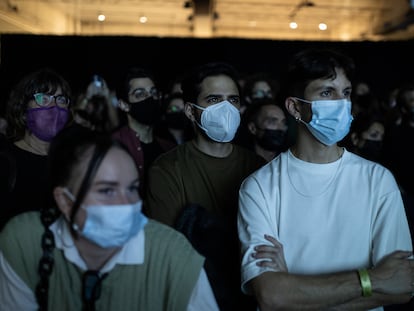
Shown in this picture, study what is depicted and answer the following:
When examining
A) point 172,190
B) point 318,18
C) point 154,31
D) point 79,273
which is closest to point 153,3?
point 154,31

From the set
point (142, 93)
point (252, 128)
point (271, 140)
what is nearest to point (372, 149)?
point (271, 140)

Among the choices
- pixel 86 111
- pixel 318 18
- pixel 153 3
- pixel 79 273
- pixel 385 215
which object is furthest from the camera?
pixel 318 18

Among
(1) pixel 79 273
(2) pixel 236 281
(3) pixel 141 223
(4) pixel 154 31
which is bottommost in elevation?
(2) pixel 236 281

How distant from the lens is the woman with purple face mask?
2.59 m

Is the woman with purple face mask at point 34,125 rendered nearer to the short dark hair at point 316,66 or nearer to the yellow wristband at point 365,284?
the short dark hair at point 316,66

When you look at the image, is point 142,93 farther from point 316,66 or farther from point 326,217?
point 326,217

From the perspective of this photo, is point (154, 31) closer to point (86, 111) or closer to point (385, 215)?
point (86, 111)

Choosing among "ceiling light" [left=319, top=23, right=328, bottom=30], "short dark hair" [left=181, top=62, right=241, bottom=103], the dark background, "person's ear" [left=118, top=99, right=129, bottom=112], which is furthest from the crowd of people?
"ceiling light" [left=319, top=23, right=328, bottom=30]

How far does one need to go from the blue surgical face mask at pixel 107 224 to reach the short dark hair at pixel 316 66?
100cm

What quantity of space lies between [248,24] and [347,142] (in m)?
9.46

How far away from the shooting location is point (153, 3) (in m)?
11.1

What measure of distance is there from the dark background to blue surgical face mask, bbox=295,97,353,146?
6140 millimetres

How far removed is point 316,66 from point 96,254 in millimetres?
1226

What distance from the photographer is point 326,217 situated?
1.91 meters
